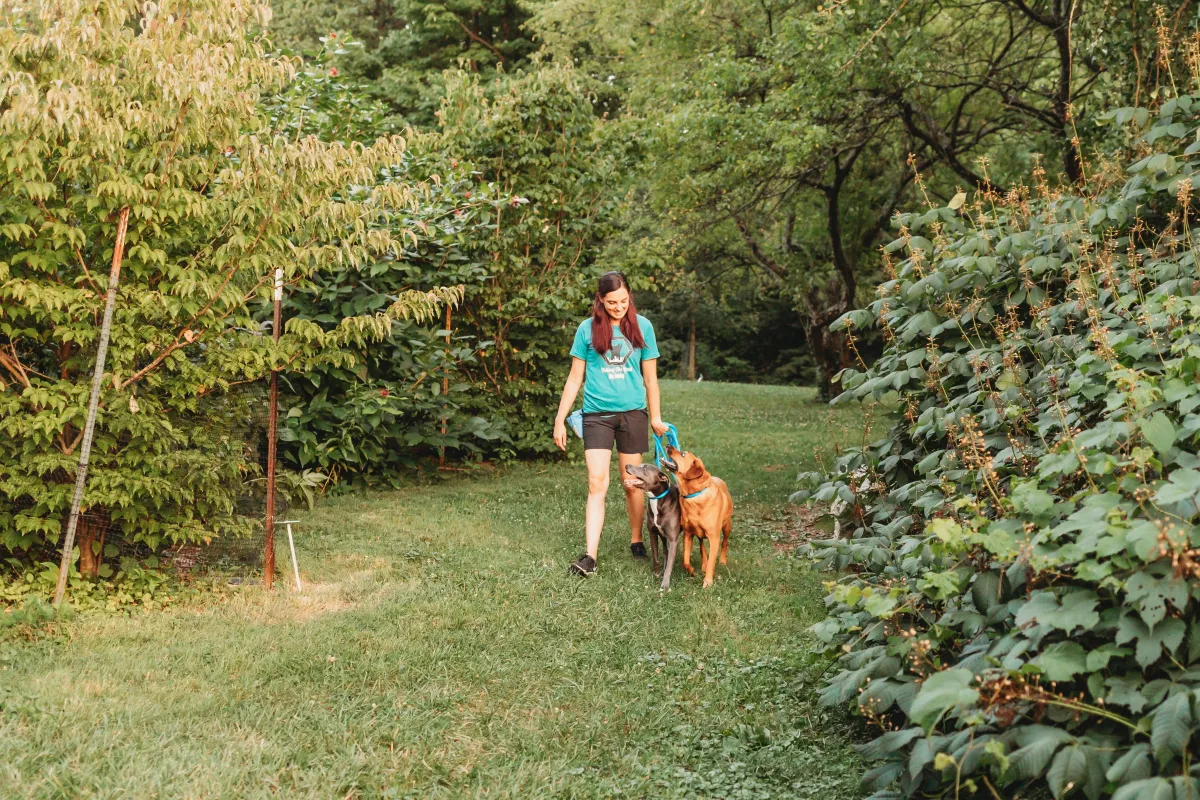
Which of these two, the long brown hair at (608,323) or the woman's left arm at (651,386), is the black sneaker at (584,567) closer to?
the woman's left arm at (651,386)

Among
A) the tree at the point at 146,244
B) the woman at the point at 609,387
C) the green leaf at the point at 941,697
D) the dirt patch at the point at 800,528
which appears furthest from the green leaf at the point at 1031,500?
the dirt patch at the point at 800,528

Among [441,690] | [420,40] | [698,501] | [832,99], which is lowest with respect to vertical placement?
[441,690]

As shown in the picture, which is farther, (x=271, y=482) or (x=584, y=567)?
(x=584, y=567)

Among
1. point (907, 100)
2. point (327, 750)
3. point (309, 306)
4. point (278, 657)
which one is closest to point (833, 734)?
point (327, 750)

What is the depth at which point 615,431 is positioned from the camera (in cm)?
616

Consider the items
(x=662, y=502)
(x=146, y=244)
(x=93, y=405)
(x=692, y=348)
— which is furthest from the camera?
(x=692, y=348)

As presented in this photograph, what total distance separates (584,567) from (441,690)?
2.01m

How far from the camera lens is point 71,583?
4820 mm

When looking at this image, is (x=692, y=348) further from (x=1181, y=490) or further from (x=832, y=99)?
(x=1181, y=490)

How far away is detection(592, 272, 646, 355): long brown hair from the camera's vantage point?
19.5 feet

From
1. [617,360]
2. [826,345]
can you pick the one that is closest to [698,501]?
[617,360]

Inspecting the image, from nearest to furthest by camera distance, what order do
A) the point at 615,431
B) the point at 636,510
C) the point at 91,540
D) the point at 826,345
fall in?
the point at 91,540 → the point at 615,431 → the point at 636,510 → the point at 826,345

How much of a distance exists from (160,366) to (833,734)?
382 cm

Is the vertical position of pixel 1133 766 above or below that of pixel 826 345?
below
